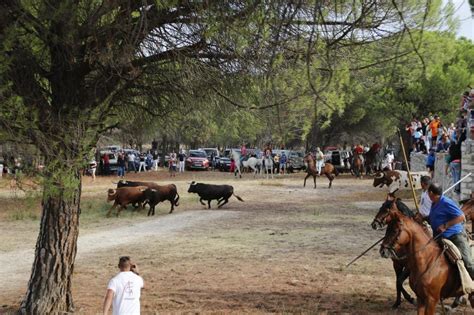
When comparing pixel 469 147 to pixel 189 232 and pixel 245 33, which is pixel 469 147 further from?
pixel 245 33

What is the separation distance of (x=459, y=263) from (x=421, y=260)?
1.71ft

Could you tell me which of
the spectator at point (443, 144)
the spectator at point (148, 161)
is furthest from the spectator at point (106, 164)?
the spectator at point (443, 144)

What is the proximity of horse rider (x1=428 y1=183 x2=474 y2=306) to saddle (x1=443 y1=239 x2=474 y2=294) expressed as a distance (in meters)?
0.16

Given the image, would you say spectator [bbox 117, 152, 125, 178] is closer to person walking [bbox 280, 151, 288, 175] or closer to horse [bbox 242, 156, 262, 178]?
horse [bbox 242, 156, 262, 178]

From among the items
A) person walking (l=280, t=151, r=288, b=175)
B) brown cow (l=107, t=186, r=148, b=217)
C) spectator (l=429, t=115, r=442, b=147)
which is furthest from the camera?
person walking (l=280, t=151, r=288, b=175)

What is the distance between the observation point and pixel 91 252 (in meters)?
14.5

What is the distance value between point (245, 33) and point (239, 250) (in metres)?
8.44

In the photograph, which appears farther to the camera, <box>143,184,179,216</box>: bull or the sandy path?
<box>143,184,179,216</box>: bull

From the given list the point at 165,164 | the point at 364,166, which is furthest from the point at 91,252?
the point at 165,164

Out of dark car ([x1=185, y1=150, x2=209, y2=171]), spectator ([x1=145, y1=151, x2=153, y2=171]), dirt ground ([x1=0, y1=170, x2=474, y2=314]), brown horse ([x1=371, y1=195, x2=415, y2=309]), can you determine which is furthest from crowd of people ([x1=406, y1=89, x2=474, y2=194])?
spectator ([x1=145, y1=151, x2=153, y2=171])

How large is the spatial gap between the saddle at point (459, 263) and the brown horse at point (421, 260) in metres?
0.08

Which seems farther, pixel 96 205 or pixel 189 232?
pixel 96 205

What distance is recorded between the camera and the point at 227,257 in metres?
13.6

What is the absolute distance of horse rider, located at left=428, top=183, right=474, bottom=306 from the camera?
26.9ft
